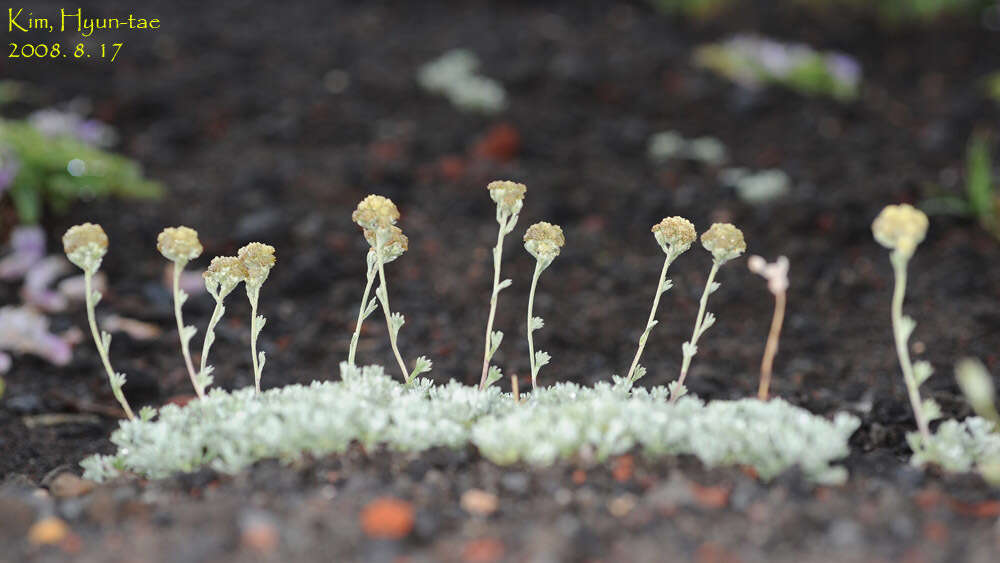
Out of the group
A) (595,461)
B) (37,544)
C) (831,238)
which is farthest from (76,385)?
(831,238)

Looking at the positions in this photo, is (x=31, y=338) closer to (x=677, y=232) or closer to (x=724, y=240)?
(x=677, y=232)

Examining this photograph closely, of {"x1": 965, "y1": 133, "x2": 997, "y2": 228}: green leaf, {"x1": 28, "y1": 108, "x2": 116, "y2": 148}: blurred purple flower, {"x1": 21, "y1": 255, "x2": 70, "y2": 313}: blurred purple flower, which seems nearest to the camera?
{"x1": 21, "y1": 255, "x2": 70, "y2": 313}: blurred purple flower

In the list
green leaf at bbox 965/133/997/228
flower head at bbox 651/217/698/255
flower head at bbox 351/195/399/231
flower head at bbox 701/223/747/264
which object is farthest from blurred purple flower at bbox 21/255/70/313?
green leaf at bbox 965/133/997/228

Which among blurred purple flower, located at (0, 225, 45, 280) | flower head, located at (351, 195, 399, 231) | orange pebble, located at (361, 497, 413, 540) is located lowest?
orange pebble, located at (361, 497, 413, 540)

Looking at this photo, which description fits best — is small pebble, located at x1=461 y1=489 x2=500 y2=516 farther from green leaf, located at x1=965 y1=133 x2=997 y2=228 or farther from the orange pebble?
green leaf, located at x1=965 y1=133 x2=997 y2=228

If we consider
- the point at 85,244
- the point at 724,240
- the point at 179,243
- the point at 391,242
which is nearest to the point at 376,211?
the point at 391,242

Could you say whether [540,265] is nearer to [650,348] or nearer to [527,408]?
[527,408]
